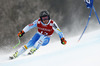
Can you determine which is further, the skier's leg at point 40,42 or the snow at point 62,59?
the skier's leg at point 40,42

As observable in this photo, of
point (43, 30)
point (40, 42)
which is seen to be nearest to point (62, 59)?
point (40, 42)

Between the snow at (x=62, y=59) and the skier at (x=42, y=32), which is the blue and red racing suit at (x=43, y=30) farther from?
the snow at (x=62, y=59)

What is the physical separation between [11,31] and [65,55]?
6.89 ft

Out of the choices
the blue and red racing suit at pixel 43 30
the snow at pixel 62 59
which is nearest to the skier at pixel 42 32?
the blue and red racing suit at pixel 43 30

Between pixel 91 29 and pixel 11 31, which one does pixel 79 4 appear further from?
pixel 11 31

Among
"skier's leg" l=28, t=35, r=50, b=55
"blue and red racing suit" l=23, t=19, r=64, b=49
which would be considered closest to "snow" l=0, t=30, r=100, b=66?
"skier's leg" l=28, t=35, r=50, b=55

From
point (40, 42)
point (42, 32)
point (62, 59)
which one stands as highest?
point (42, 32)

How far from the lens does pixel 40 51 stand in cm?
332

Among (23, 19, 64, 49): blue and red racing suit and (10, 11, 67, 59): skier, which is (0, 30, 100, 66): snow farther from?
(23, 19, 64, 49): blue and red racing suit

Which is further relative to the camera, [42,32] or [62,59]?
[42,32]

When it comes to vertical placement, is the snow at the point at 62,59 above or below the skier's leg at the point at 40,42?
below

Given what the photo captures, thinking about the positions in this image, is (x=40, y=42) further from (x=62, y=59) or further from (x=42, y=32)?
(x=62, y=59)

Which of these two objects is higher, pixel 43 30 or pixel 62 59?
pixel 43 30

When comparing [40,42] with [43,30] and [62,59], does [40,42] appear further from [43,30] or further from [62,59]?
[62,59]
